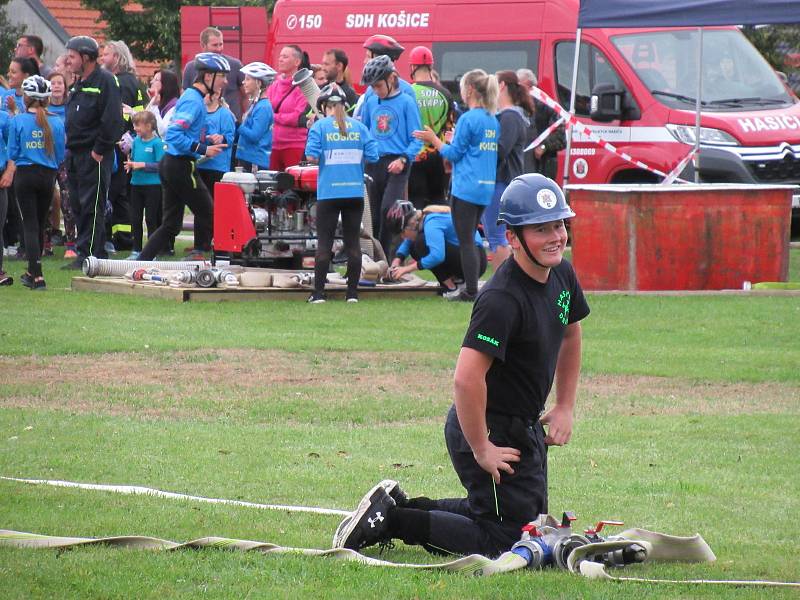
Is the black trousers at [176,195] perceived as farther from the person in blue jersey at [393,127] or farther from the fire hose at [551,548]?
the fire hose at [551,548]

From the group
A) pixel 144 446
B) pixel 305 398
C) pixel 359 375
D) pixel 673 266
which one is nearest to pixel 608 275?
pixel 673 266

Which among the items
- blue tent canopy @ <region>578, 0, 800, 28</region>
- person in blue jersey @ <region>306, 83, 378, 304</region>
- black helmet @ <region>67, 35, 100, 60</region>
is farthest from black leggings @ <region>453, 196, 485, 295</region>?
black helmet @ <region>67, 35, 100, 60</region>

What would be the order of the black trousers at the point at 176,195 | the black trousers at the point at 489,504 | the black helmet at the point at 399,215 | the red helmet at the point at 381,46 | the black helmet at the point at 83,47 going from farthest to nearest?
1. the red helmet at the point at 381,46
2. the black helmet at the point at 83,47
3. the black trousers at the point at 176,195
4. the black helmet at the point at 399,215
5. the black trousers at the point at 489,504


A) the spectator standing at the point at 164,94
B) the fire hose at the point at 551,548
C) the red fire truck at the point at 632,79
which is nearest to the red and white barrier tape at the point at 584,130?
the red fire truck at the point at 632,79

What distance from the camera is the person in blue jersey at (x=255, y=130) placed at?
16703 mm

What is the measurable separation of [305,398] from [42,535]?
3551mm

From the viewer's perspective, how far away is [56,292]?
14.5 metres

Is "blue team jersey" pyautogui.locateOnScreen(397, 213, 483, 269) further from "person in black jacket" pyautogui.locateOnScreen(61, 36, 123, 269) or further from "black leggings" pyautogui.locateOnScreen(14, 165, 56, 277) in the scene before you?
"black leggings" pyautogui.locateOnScreen(14, 165, 56, 277)

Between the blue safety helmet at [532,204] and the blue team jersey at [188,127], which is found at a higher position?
the blue team jersey at [188,127]

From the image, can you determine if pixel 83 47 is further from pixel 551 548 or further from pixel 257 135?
pixel 551 548

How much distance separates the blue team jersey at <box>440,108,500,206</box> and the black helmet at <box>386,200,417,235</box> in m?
0.84

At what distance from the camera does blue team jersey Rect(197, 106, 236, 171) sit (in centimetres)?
1580

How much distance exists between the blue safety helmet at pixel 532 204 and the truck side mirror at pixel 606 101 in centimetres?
1344

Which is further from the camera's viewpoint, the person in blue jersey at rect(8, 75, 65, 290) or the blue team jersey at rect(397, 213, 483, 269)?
the person in blue jersey at rect(8, 75, 65, 290)
